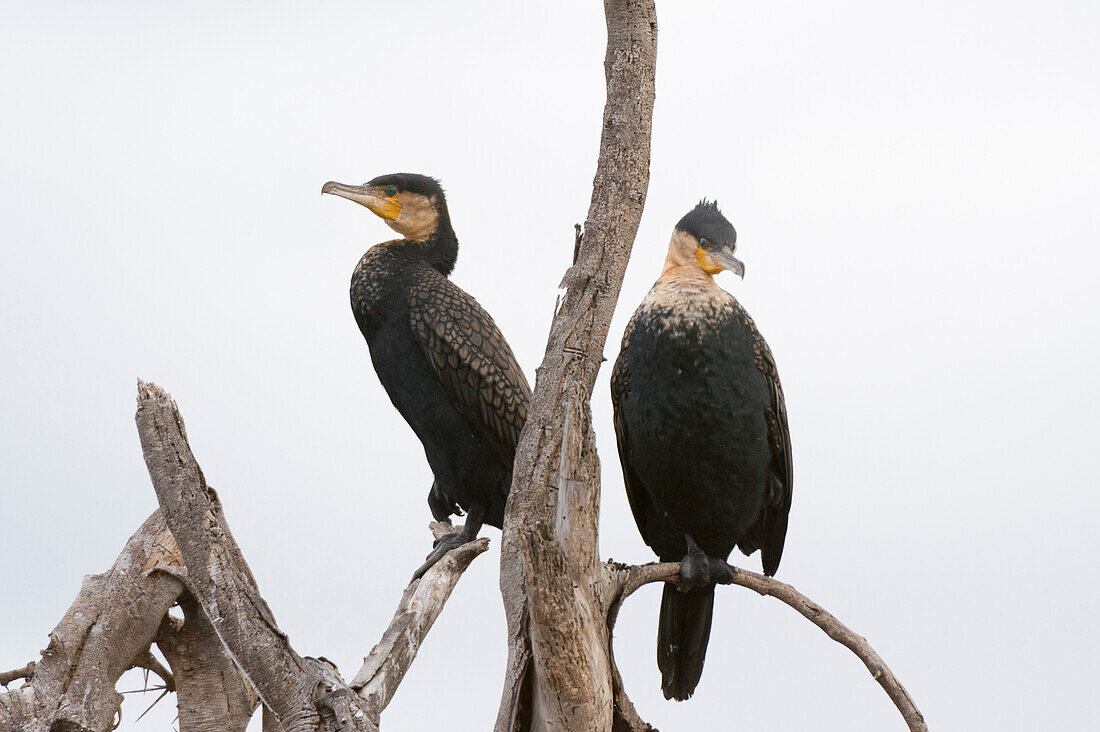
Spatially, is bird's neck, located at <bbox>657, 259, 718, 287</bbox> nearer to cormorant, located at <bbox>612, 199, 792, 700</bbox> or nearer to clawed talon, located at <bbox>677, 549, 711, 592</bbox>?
cormorant, located at <bbox>612, 199, 792, 700</bbox>

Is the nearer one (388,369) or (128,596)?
(128,596)

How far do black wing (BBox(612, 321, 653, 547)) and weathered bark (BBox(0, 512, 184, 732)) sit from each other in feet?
4.87

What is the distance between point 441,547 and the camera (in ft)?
13.7

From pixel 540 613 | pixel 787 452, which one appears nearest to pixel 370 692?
pixel 540 613

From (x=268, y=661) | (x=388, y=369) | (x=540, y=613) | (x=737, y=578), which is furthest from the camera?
(x=388, y=369)

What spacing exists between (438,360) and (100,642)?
4.61 feet

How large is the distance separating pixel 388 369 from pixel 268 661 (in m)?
1.31

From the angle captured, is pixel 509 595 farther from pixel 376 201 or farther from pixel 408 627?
pixel 376 201

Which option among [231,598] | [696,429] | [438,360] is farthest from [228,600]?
[696,429]

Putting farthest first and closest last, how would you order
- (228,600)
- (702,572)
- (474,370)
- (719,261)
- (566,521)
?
(474,370), (719,261), (702,572), (228,600), (566,521)

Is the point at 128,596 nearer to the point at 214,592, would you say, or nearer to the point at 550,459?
the point at 214,592

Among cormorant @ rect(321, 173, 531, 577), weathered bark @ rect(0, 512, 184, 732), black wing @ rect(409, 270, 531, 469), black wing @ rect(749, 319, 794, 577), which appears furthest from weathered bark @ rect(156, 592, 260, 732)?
black wing @ rect(749, 319, 794, 577)

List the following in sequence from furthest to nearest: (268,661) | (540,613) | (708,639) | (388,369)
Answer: (388,369)
(708,639)
(268,661)
(540,613)

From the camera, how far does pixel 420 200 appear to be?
4.44 m
